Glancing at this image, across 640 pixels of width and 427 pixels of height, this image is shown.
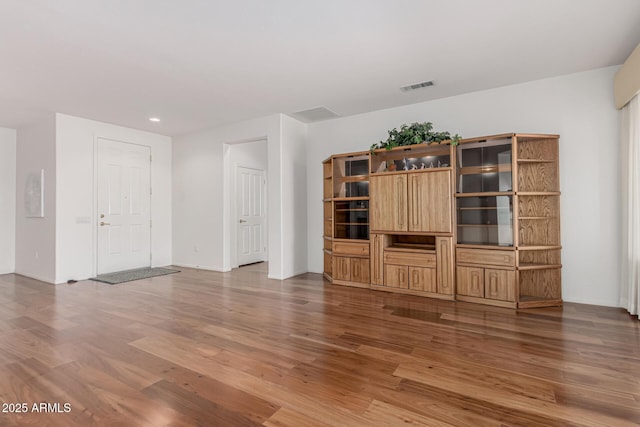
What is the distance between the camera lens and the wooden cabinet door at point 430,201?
4172 mm

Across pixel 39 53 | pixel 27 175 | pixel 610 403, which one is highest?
pixel 39 53

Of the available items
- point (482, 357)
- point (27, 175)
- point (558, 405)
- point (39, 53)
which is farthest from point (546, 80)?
point (27, 175)

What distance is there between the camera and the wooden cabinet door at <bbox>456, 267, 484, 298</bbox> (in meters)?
3.99

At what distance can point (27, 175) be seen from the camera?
→ 580 centimetres

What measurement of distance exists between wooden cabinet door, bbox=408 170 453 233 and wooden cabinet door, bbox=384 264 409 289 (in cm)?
58

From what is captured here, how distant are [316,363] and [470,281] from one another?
2.54 m

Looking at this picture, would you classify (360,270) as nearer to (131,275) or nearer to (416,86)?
(416,86)

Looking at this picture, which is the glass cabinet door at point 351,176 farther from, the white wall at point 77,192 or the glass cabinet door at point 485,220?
the white wall at point 77,192

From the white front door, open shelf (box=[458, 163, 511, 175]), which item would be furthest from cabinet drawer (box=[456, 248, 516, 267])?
the white front door

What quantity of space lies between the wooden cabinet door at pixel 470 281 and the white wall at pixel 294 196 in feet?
8.98

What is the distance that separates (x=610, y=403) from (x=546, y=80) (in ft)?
12.3

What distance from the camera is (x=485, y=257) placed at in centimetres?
397

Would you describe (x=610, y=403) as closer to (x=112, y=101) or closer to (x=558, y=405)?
(x=558, y=405)

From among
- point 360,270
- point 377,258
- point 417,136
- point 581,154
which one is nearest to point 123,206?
point 360,270
